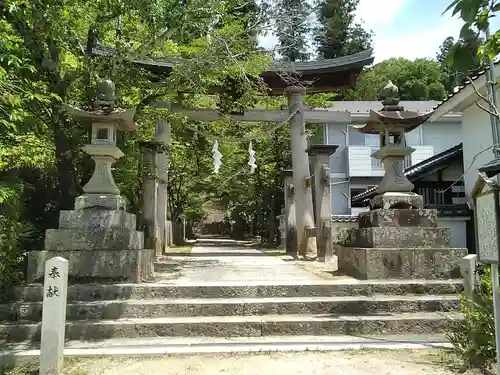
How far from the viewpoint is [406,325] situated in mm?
5996

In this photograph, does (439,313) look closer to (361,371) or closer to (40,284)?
(361,371)

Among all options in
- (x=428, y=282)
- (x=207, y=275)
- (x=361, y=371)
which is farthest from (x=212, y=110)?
(x=361, y=371)

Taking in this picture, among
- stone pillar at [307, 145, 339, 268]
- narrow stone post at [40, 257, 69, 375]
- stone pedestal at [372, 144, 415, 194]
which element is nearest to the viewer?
narrow stone post at [40, 257, 69, 375]

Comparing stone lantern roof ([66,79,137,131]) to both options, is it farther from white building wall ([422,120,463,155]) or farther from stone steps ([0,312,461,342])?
white building wall ([422,120,463,155])

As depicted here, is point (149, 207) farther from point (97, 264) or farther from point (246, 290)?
point (246, 290)

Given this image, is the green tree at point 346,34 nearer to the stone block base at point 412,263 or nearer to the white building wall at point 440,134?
the white building wall at point 440,134

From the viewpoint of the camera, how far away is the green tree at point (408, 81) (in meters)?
36.8

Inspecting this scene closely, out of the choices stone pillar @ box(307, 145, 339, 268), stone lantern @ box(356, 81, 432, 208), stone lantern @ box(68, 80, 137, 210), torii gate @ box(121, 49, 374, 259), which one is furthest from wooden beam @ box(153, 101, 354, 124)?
stone lantern @ box(68, 80, 137, 210)

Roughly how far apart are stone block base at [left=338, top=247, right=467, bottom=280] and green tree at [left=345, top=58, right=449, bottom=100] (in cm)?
3073

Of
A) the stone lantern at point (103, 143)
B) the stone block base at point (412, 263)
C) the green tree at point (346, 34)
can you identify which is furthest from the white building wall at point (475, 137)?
the green tree at point (346, 34)

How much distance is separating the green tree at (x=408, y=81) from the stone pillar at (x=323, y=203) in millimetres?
25948

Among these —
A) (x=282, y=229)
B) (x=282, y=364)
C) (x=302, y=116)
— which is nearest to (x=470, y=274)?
(x=282, y=364)

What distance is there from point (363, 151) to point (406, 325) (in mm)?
19597

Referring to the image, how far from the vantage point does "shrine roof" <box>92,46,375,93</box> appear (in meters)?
12.8
